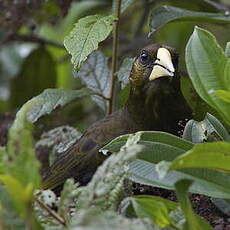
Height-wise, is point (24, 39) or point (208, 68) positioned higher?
point (208, 68)

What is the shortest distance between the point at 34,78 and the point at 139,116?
36.2 inches

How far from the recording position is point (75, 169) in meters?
2.12

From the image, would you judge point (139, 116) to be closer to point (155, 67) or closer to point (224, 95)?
point (155, 67)

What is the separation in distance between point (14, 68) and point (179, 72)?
1.39 meters

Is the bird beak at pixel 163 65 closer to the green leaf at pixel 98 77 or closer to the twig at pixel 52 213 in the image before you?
the green leaf at pixel 98 77

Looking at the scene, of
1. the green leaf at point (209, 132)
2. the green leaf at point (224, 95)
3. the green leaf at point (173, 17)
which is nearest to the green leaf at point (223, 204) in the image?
the green leaf at point (209, 132)

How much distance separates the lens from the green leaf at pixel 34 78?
2906 millimetres

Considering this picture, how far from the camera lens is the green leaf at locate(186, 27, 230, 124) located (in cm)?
140

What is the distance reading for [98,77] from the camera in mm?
2404

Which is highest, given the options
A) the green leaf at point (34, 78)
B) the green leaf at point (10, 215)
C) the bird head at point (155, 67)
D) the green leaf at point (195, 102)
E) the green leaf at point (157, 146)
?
the green leaf at point (10, 215)

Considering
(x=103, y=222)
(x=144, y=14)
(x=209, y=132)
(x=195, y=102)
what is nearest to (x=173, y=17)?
(x=195, y=102)

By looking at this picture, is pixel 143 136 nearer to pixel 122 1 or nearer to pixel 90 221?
pixel 90 221

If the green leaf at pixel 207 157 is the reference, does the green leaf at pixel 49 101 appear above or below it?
below

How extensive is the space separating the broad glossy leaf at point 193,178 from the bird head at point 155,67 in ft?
2.05
